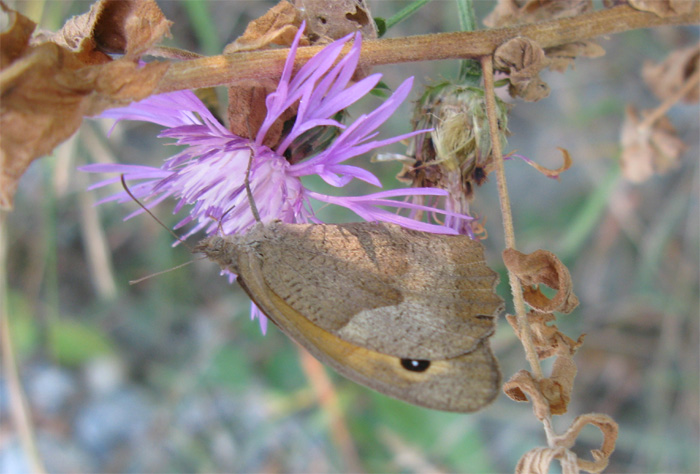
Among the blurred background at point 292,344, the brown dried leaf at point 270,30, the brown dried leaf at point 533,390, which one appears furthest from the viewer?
the blurred background at point 292,344

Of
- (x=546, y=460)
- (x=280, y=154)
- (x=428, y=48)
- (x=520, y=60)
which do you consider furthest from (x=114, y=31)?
(x=546, y=460)

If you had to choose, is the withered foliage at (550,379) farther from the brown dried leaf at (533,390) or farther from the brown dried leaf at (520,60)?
the brown dried leaf at (520,60)

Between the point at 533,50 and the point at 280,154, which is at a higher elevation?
the point at 533,50

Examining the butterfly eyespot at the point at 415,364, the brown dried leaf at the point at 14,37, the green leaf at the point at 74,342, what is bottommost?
the green leaf at the point at 74,342

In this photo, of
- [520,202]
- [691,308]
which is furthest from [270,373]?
[691,308]

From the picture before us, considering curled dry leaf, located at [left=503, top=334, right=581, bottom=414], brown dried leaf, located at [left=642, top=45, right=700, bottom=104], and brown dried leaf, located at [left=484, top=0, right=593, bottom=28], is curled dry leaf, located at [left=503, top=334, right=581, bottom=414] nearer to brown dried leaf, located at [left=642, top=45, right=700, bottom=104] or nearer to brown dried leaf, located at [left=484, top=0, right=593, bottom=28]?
brown dried leaf, located at [left=484, top=0, right=593, bottom=28]

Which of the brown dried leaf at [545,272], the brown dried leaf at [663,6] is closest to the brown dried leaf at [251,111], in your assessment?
the brown dried leaf at [545,272]

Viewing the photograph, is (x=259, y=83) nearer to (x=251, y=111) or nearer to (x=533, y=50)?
(x=251, y=111)
